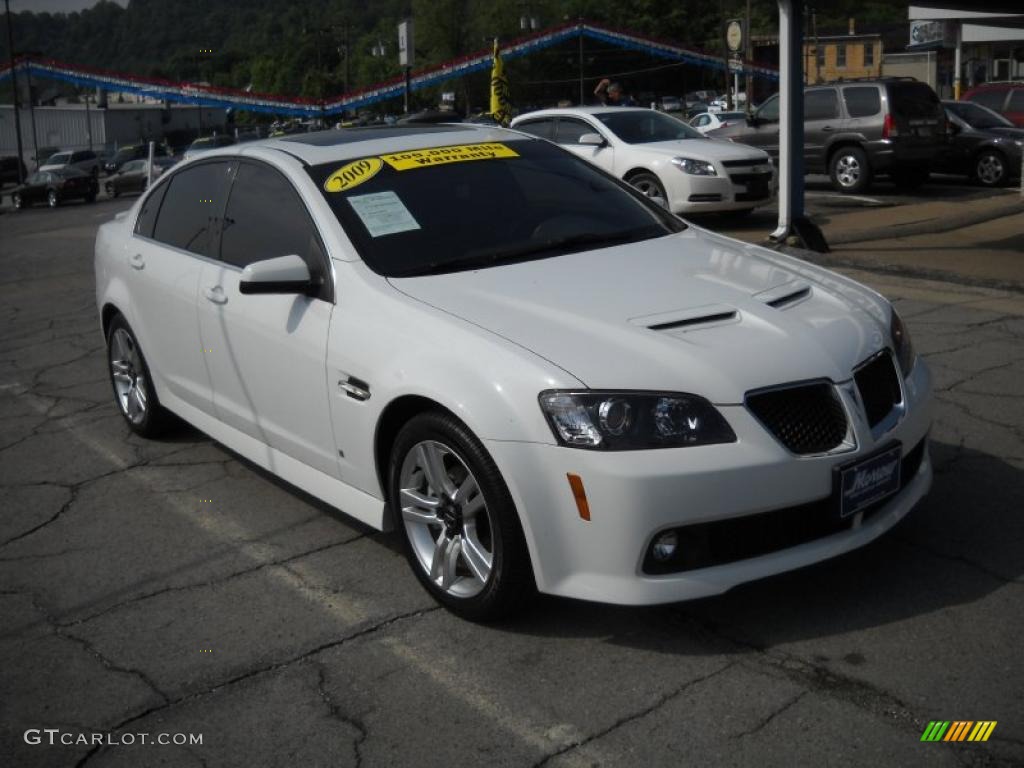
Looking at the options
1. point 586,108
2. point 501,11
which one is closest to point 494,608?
point 586,108

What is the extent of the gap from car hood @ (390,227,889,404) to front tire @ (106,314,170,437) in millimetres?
2390

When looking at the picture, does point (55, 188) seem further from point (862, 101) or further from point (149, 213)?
point (149, 213)

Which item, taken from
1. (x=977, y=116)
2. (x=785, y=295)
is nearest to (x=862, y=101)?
(x=977, y=116)

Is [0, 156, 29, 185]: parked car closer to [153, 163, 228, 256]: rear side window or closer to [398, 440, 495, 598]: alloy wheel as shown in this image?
[153, 163, 228, 256]: rear side window

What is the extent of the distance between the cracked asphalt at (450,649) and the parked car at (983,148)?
13919 millimetres

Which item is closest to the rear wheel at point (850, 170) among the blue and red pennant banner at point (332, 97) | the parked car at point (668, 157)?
the parked car at point (668, 157)

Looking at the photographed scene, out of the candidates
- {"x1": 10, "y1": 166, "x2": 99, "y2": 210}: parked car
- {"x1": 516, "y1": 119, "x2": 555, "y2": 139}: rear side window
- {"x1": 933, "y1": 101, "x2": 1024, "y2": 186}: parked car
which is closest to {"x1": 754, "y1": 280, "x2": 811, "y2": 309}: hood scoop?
{"x1": 516, "y1": 119, "x2": 555, "y2": 139}: rear side window

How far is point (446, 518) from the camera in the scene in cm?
399

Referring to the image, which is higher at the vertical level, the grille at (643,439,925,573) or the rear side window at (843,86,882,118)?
the rear side window at (843,86,882,118)

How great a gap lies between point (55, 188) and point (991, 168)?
92.7 ft

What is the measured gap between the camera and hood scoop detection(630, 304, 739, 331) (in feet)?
12.7

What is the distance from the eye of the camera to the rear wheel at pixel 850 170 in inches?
696

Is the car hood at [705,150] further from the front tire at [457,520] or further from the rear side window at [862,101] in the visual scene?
the front tire at [457,520]

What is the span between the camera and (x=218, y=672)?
3.77 m
